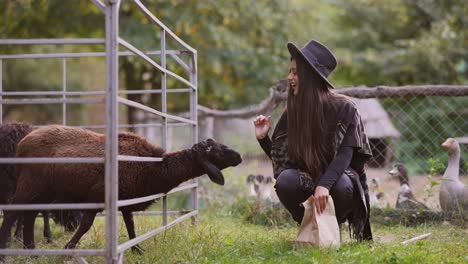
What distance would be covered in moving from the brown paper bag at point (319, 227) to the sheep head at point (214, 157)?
1.11m

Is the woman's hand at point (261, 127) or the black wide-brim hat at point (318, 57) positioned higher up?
the black wide-brim hat at point (318, 57)

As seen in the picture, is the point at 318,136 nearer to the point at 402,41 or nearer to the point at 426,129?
the point at 426,129

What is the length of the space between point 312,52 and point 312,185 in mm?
1076

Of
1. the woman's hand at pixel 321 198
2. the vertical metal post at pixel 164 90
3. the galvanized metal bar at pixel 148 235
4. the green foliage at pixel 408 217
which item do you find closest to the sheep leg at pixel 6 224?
the galvanized metal bar at pixel 148 235

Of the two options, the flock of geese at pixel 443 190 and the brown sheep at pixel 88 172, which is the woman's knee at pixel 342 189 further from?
the flock of geese at pixel 443 190

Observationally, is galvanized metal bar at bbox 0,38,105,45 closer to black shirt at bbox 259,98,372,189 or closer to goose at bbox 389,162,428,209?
black shirt at bbox 259,98,372,189

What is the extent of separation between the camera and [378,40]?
1883 centimetres

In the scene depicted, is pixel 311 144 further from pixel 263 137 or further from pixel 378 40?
pixel 378 40

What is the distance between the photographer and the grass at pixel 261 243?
459cm

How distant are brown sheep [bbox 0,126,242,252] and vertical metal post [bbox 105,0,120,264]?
98cm

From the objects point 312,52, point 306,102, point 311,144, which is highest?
point 312,52

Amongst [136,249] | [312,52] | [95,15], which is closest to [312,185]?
[312,52]

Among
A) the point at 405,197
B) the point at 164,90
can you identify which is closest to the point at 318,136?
the point at 164,90

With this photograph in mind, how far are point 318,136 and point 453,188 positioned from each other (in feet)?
7.94
